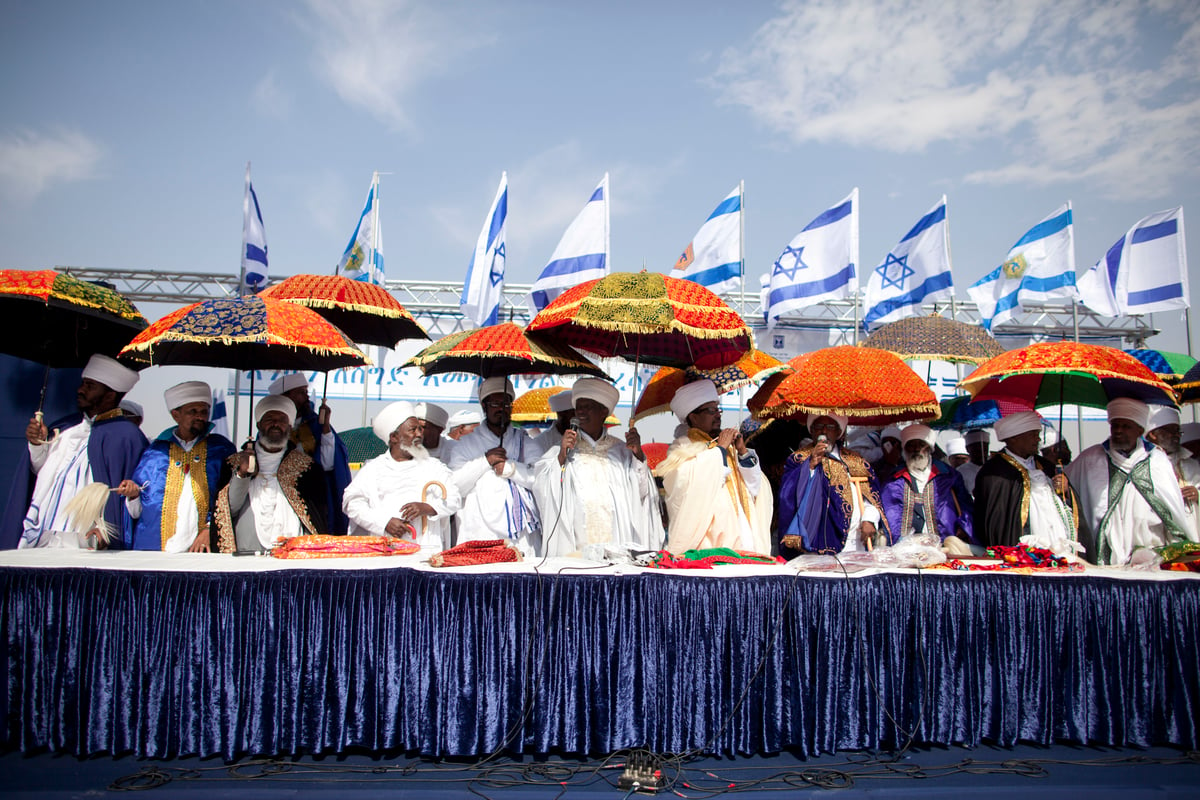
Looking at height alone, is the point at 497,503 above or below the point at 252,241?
below

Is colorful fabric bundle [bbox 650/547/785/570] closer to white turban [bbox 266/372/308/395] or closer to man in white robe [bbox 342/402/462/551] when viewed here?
man in white robe [bbox 342/402/462/551]

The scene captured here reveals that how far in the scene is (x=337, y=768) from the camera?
2986 mm

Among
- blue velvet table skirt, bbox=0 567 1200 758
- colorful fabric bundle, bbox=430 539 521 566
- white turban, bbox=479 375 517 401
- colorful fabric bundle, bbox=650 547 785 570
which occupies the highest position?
white turban, bbox=479 375 517 401

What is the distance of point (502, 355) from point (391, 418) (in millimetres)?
745

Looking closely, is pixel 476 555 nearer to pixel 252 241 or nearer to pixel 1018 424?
pixel 1018 424

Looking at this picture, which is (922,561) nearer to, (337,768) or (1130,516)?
(1130,516)

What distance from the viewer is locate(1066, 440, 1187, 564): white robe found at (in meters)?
4.32

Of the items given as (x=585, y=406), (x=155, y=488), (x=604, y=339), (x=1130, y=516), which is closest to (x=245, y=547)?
(x=155, y=488)

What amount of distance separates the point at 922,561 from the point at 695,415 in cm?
155

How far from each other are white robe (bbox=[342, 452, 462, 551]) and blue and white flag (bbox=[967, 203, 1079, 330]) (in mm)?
8156

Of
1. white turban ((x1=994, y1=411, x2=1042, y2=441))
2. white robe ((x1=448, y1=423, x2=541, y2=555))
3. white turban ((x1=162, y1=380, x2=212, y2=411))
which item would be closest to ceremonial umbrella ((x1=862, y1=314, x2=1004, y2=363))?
white turban ((x1=994, y1=411, x2=1042, y2=441))

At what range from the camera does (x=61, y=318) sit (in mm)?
4633

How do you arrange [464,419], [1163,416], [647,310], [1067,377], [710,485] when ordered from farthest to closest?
[464,419] < [1067,377] < [1163,416] < [710,485] < [647,310]

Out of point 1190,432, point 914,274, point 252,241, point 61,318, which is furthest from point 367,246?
point 1190,432
